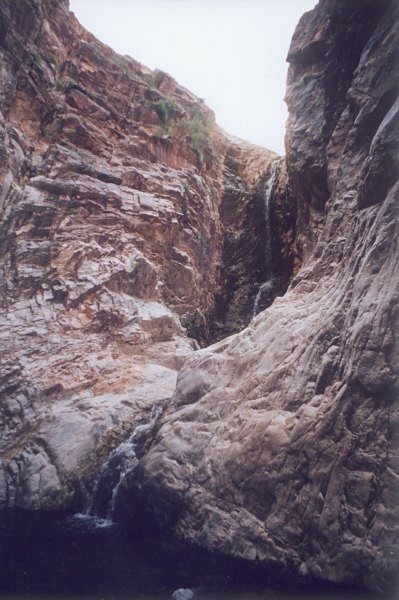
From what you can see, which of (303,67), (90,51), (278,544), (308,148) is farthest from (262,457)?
(90,51)

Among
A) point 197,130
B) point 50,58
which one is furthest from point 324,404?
point 50,58

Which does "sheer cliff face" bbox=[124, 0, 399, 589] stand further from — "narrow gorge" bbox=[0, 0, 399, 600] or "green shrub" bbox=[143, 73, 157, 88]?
"green shrub" bbox=[143, 73, 157, 88]

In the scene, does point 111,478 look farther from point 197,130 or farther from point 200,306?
point 197,130

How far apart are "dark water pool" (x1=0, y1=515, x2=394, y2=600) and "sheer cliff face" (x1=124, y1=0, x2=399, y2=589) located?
0.91 ft

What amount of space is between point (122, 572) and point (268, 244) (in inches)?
574

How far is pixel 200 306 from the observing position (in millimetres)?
16109

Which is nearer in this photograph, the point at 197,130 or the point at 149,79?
the point at 197,130

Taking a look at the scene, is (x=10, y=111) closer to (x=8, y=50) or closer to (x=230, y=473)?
(x=8, y=50)

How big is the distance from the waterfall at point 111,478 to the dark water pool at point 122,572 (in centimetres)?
60

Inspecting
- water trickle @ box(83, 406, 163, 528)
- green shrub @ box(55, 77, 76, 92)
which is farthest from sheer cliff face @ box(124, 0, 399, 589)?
green shrub @ box(55, 77, 76, 92)

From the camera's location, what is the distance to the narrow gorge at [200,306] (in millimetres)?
5906

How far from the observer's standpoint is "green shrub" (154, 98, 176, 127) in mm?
18250

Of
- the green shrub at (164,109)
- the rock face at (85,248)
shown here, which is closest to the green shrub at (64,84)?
the rock face at (85,248)

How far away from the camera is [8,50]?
1354cm
